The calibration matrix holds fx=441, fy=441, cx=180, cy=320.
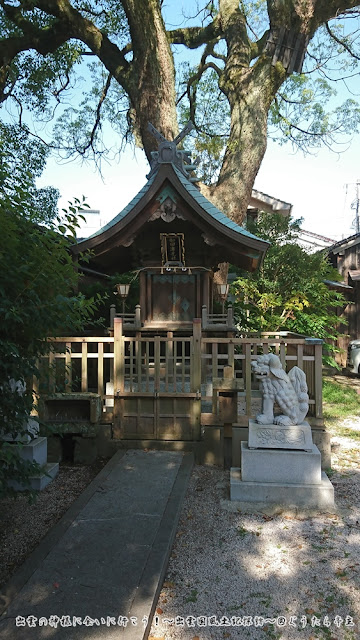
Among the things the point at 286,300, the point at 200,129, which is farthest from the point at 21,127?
the point at 286,300

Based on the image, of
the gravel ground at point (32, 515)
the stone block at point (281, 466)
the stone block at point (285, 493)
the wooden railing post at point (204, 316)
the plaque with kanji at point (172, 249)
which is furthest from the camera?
the plaque with kanji at point (172, 249)

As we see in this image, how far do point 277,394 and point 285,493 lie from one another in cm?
113

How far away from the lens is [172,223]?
9.54m

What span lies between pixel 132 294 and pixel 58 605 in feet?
33.4

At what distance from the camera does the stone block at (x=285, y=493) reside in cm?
507

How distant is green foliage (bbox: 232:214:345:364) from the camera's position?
513 inches

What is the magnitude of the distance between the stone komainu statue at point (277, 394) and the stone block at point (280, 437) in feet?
0.24

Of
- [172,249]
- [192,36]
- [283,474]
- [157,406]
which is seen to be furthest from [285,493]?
[192,36]

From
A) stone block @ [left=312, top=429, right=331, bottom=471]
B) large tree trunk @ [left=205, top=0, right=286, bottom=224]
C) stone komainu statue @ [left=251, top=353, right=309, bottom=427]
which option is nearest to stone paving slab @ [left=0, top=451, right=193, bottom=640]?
stone komainu statue @ [left=251, top=353, right=309, bottom=427]

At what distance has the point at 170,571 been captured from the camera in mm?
3836

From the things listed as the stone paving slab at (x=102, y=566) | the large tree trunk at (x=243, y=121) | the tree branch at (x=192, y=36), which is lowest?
the stone paving slab at (x=102, y=566)

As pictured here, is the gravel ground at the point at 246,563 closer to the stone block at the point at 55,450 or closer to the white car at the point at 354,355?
the stone block at the point at 55,450

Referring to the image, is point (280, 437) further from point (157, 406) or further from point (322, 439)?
point (157, 406)

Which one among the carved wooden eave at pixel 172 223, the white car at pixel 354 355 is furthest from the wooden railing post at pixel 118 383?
the white car at pixel 354 355
